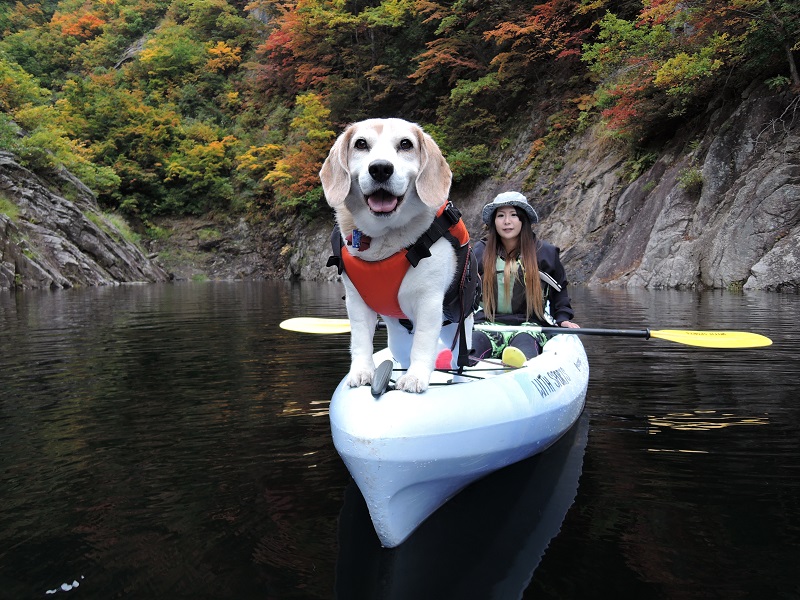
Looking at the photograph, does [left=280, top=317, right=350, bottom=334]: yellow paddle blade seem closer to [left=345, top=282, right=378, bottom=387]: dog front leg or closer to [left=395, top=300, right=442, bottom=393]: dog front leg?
[left=345, top=282, right=378, bottom=387]: dog front leg

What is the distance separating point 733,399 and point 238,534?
373cm

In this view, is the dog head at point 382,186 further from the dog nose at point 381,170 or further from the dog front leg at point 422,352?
the dog front leg at point 422,352

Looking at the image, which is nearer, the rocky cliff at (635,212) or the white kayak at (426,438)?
the white kayak at (426,438)

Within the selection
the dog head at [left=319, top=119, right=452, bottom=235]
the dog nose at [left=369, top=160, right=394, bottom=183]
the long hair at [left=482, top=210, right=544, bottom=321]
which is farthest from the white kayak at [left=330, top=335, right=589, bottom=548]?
the long hair at [left=482, top=210, right=544, bottom=321]

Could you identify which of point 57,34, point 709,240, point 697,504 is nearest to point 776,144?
point 709,240

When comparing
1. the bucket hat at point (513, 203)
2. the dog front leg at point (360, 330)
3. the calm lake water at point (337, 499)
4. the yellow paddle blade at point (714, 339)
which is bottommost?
the calm lake water at point (337, 499)

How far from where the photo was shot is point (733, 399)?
453 cm

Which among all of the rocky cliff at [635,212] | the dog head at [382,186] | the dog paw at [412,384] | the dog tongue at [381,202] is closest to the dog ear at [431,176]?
the dog head at [382,186]

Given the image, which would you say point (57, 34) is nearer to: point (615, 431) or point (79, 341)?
point (79, 341)

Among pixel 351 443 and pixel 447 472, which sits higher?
pixel 351 443

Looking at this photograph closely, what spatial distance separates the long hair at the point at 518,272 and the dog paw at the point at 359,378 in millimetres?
2061

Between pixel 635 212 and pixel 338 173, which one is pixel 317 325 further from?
pixel 635 212

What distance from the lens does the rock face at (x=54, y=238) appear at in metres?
18.6

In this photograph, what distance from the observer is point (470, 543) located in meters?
2.38
